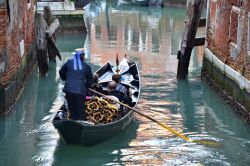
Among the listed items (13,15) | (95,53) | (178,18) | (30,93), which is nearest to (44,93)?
(30,93)

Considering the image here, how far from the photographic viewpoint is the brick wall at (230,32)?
952 centimetres

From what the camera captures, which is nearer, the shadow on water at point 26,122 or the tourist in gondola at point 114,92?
the shadow on water at point 26,122

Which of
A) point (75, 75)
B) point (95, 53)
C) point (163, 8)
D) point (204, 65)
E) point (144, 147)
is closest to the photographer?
point (75, 75)

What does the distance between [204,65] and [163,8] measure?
24.6 meters

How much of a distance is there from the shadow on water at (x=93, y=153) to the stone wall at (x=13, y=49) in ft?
6.06

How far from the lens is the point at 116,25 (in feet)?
85.2

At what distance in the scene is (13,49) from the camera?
10.2 meters

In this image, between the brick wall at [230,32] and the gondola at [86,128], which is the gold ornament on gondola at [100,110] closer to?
the gondola at [86,128]

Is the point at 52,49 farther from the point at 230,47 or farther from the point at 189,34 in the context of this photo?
the point at 230,47

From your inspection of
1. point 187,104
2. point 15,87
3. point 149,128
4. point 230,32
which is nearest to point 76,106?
point 149,128

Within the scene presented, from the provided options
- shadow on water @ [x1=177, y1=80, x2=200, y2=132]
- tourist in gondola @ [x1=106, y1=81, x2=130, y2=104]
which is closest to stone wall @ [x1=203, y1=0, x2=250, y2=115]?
shadow on water @ [x1=177, y1=80, x2=200, y2=132]

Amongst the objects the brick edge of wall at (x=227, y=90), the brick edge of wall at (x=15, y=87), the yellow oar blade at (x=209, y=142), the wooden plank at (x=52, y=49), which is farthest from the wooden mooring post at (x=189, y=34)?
the yellow oar blade at (x=209, y=142)

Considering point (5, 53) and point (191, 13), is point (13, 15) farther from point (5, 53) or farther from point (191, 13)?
point (191, 13)

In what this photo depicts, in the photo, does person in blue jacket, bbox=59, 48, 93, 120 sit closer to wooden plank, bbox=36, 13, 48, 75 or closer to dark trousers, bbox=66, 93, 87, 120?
dark trousers, bbox=66, 93, 87, 120
